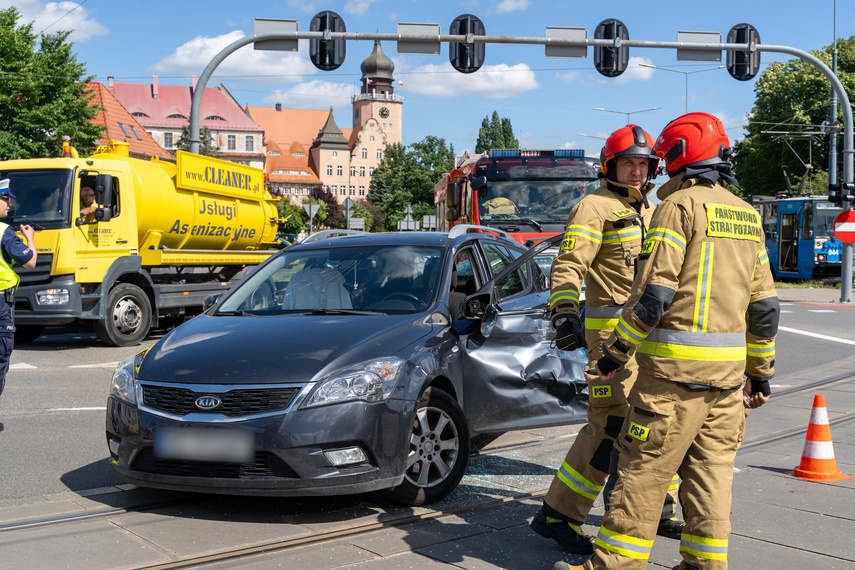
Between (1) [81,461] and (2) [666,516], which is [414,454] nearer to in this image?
(2) [666,516]

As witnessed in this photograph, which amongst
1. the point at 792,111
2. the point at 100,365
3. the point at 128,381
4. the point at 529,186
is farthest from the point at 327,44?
the point at 792,111

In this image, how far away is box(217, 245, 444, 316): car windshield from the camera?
5539 mm

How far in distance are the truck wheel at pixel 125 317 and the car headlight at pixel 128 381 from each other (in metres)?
8.23

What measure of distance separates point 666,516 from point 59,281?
33.1 feet

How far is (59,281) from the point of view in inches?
484

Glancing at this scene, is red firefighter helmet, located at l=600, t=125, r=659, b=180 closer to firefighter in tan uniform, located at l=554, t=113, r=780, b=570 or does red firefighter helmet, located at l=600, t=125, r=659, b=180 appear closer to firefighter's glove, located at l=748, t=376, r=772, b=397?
firefighter in tan uniform, located at l=554, t=113, r=780, b=570

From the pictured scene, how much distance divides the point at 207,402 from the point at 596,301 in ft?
6.55

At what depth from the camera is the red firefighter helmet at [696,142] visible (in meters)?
3.58

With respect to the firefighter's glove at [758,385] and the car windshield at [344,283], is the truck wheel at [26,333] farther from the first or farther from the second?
the firefighter's glove at [758,385]

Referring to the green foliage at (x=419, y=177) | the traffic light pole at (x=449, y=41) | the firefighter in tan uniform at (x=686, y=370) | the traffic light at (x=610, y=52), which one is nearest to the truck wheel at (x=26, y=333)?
the traffic light pole at (x=449, y=41)

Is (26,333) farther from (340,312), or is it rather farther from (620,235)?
(620,235)

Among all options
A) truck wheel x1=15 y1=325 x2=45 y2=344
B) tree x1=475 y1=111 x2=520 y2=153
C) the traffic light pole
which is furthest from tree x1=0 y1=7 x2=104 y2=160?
tree x1=475 y1=111 x2=520 y2=153

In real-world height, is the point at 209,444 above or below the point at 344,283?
below

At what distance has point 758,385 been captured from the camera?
12.4ft
